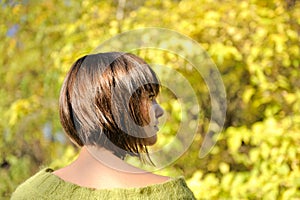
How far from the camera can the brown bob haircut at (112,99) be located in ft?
4.74

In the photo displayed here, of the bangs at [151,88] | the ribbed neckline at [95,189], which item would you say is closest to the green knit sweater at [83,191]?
the ribbed neckline at [95,189]

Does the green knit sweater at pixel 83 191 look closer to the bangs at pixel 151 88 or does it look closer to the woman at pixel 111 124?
the woman at pixel 111 124

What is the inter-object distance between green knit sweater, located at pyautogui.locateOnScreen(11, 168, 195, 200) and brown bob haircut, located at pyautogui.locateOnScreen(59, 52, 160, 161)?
0.09 metres

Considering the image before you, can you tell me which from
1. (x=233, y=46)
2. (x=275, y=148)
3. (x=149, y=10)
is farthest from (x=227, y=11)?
(x=275, y=148)

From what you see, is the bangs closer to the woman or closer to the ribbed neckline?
the woman

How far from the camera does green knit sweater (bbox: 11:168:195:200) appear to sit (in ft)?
4.82

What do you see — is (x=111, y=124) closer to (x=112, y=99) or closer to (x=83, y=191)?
(x=112, y=99)

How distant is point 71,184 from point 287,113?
1567 mm

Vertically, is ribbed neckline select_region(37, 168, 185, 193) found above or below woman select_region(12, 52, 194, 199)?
below

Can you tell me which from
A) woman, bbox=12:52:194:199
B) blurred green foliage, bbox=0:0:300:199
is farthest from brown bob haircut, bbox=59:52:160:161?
blurred green foliage, bbox=0:0:300:199

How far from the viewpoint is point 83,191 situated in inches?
58.5

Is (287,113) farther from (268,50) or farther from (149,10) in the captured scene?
(149,10)

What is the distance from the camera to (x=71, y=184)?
151cm

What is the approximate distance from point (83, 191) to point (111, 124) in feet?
0.54
